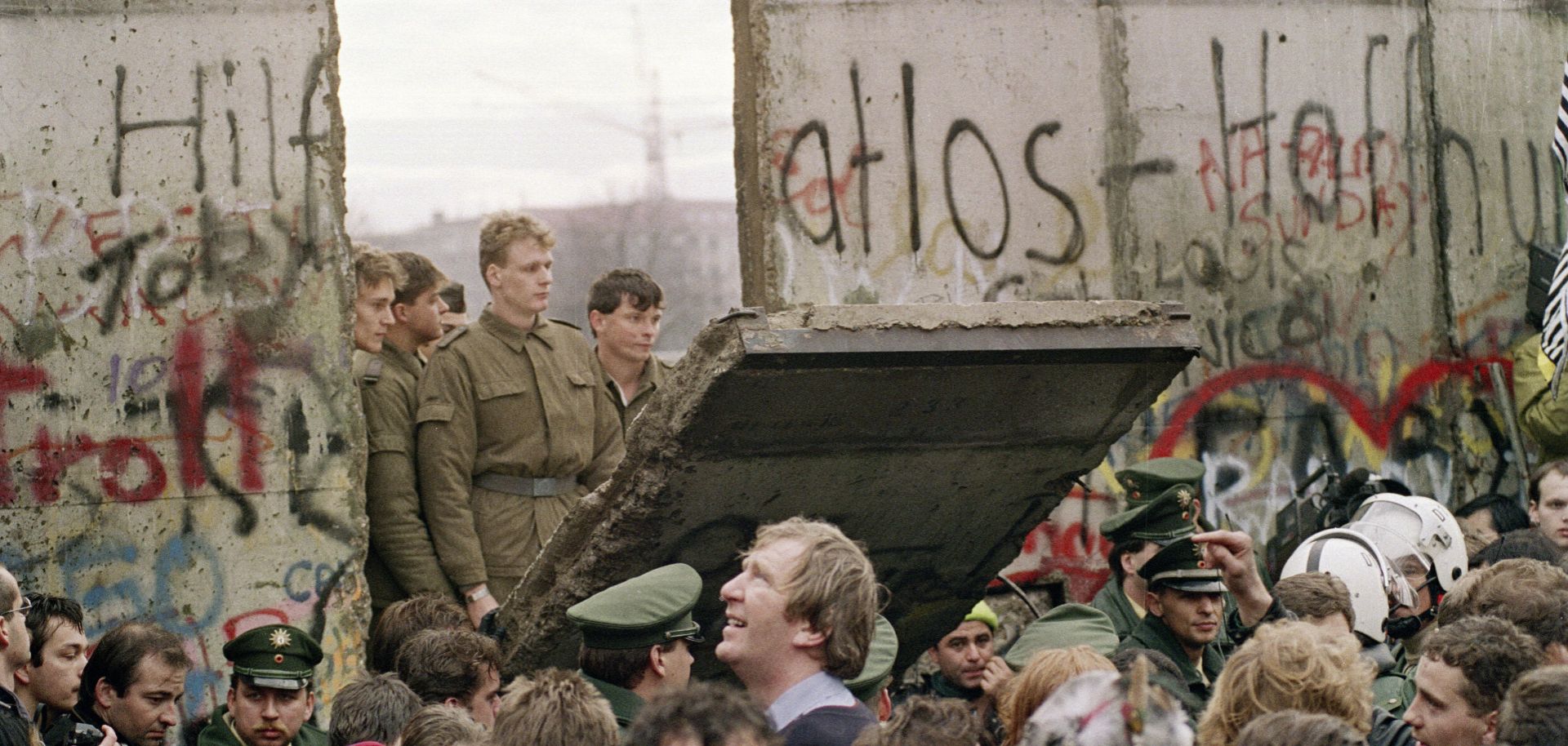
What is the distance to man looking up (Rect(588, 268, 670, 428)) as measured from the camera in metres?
7.92

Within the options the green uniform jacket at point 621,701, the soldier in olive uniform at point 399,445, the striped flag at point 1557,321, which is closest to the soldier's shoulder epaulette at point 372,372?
the soldier in olive uniform at point 399,445

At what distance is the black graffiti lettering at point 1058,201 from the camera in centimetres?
925

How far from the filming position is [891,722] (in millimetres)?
3605

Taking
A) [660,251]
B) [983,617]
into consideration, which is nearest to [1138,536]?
[983,617]

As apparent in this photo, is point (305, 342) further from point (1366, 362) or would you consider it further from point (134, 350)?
point (1366, 362)

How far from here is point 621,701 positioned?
4.64 meters

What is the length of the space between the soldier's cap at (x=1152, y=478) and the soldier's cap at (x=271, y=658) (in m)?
3.02

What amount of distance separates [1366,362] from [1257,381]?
0.65m

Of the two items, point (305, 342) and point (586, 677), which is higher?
point (305, 342)

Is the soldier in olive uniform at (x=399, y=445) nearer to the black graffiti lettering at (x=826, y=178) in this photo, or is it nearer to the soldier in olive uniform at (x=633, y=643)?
the black graffiti lettering at (x=826, y=178)

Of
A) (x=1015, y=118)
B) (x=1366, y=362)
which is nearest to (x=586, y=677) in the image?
(x=1015, y=118)

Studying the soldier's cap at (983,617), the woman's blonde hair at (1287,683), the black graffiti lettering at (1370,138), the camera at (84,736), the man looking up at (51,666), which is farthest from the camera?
the black graffiti lettering at (1370,138)

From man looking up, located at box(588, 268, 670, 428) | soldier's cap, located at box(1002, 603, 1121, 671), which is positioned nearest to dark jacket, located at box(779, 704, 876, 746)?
soldier's cap, located at box(1002, 603, 1121, 671)

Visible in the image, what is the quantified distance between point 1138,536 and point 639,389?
7.68 feet
